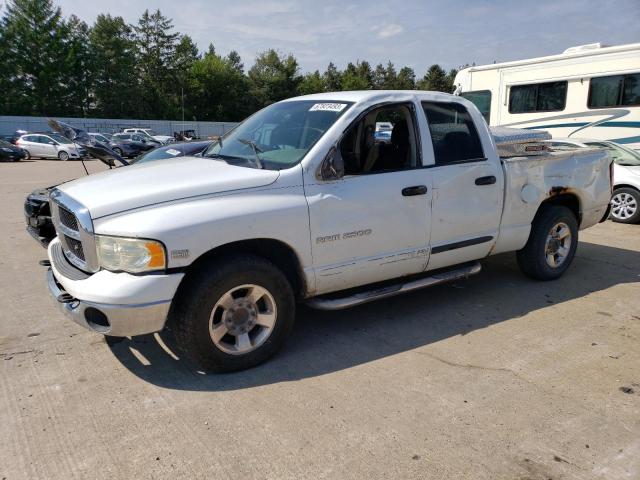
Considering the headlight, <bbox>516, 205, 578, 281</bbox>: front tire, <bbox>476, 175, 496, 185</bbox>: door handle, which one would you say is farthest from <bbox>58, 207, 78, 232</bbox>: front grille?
<bbox>516, 205, 578, 281</bbox>: front tire

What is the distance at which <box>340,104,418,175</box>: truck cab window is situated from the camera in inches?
→ 167

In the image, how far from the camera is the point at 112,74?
66188 mm

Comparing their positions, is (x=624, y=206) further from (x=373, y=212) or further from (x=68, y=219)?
(x=68, y=219)

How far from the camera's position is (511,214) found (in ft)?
16.2

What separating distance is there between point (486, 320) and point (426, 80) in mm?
93180

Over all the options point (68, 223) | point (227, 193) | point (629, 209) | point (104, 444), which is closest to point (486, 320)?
point (227, 193)

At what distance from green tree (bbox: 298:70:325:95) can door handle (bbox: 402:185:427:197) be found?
7669 cm

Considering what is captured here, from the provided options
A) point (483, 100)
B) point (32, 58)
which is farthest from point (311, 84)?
point (483, 100)

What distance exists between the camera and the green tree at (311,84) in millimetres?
78938

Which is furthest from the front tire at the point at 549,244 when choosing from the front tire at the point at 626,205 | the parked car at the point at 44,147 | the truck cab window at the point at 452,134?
the parked car at the point at 44,147

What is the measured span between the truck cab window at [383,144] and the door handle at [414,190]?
191mm

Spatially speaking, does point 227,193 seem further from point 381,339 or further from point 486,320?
point 486,320

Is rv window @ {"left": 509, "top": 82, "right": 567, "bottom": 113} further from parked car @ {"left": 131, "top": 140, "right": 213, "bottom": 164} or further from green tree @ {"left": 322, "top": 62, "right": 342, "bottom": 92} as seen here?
green tree @ {"left": 322, "top": 62, "right": 342, "bottom": 92}

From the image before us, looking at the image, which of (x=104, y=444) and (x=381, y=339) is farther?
(x=381, y=339)
